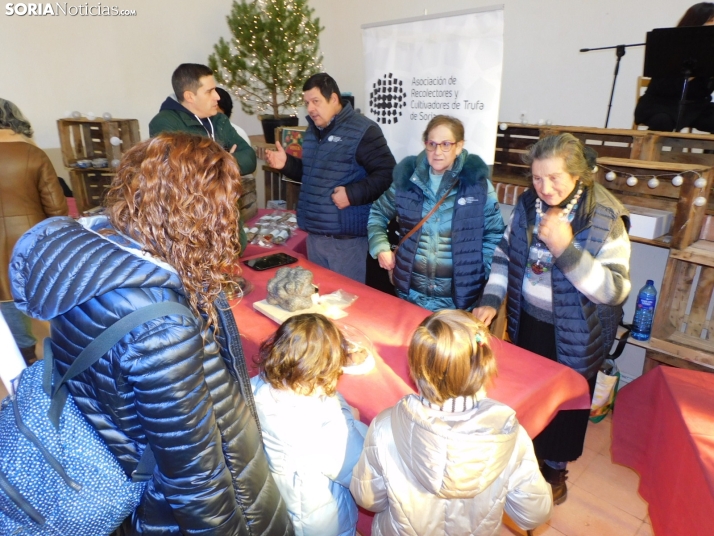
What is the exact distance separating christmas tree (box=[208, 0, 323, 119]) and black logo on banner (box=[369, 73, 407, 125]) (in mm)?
1774

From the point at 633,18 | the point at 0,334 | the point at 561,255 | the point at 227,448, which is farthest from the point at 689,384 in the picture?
the point at 633,18

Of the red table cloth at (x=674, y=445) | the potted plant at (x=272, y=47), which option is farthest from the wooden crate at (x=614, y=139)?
the potted plant at (x=272, y=47)

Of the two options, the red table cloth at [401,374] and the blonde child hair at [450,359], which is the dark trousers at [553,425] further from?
the blonde child hair at [450,359]

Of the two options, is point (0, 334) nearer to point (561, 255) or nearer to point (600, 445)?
point (561, 255)

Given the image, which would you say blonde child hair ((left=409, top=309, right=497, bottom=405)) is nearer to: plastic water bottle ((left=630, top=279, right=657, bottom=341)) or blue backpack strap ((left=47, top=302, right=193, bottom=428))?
blue backpack strap ((left=47, top=302, right=193, bottom=428))

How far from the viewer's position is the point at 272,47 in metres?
4.59

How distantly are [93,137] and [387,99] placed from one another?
2.48m

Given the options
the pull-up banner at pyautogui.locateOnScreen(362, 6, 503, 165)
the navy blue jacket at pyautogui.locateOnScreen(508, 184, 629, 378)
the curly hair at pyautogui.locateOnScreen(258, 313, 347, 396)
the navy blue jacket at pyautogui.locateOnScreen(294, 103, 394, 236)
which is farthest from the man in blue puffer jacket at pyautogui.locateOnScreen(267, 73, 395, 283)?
the curly hair at pyautogui.locateOnScreen(258, 313, 347, 396)

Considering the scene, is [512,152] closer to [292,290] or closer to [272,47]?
[292,290]

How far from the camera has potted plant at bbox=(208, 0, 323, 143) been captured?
4.54 metres

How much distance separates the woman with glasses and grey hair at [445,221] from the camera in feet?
7.09

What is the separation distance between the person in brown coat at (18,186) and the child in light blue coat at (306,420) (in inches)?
77.9

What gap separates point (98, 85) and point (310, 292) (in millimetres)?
4069

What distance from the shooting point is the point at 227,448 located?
102 cm
